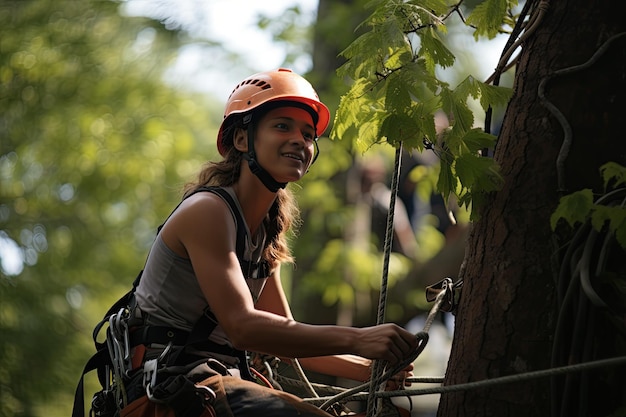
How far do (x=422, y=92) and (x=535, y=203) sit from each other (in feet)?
1.77

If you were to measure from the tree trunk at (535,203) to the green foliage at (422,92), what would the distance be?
0.09 meters

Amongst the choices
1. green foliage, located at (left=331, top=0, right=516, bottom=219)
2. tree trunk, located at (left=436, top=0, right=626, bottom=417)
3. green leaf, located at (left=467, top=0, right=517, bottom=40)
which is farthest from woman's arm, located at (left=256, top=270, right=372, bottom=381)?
green leaf, located at (left=467, top=0, right=517, bottom=40)

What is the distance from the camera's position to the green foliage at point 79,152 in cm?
969

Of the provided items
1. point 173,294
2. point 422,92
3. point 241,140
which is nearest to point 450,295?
point 422,92

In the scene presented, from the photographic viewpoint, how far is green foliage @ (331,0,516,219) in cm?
295

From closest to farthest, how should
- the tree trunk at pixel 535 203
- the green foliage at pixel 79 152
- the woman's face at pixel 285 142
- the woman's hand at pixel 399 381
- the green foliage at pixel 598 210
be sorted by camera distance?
the green foliage at pixel 598 210
the tree trunk at pixel 535 203
the woman's hand at pixel 399 381
the woman's face at pixel 285 142
the green foliage at pixel 79 152

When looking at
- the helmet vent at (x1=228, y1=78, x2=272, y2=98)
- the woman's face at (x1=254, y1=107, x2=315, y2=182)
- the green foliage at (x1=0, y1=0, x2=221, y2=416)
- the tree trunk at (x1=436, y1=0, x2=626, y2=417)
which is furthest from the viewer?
the green foliage at (x1=0, y1=0, x2=221, y2=416)

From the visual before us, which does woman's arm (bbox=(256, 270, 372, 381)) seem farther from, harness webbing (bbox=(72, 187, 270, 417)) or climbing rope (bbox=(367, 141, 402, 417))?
climbing rope (bbox=(367, 141, 402, 417))

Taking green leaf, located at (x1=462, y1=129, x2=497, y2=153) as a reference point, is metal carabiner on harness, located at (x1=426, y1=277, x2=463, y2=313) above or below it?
below

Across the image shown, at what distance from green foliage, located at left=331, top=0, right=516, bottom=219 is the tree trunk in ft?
0.30

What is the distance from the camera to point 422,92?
3096mm

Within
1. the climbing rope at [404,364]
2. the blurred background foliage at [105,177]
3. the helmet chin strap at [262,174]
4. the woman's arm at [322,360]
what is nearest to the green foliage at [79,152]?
the blurred background foliage at [105,177]

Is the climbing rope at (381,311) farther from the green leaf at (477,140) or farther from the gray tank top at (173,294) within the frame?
the gray tank top at (173,294)

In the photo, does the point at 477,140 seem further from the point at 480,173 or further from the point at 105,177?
the point at 105,177
